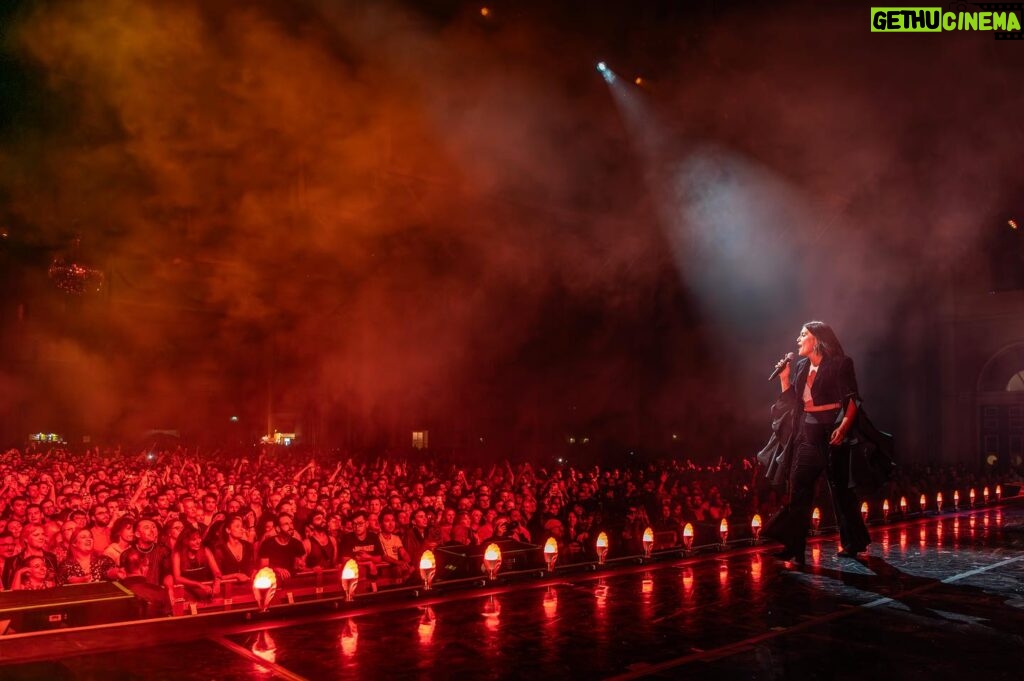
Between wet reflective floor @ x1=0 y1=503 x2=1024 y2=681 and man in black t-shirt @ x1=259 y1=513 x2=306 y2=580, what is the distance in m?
2.31

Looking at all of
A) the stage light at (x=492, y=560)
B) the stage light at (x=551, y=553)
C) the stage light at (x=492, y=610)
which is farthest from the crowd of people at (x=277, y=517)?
the stage light at (x=492, y=610)

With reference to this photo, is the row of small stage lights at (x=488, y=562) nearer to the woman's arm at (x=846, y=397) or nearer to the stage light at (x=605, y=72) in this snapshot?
the woman's arm at (x=846, y=397)

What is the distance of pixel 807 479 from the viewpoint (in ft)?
17.2

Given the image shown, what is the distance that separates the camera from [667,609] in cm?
418

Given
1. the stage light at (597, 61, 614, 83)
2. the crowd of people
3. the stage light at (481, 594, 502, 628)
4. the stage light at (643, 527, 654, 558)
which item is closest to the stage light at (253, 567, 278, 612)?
the crowd of people

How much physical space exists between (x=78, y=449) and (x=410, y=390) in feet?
31.5

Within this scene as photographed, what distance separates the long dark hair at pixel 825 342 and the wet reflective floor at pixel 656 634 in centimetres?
159

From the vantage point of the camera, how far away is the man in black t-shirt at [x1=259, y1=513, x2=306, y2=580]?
6160mm

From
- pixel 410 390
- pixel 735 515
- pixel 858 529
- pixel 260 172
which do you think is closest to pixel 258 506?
pixel 260 172

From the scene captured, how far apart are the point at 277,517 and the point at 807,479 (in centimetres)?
456

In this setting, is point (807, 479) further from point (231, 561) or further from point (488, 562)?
point (231, 561)

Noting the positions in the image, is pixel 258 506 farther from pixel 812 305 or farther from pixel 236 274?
pixel 812 305

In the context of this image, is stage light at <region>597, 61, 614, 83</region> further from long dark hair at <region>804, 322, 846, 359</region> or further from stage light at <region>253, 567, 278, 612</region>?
stage light at <region>253, 567, 278, 612</region>

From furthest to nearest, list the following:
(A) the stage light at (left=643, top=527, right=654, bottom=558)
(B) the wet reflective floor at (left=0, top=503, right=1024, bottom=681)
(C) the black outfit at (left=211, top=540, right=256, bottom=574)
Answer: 1. (C) the black outfit at (left=211, top=540, right=256, bottom=574)
2. (A) the stage light at (left=643, top=527, right=654, bottom=558)
3. (B) the wet reflective floor at (left=0, top=503, right=1024, bottom=681)
